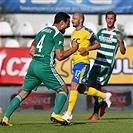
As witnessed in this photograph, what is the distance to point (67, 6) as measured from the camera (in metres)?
24.7

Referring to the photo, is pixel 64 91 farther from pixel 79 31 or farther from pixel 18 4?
pixel 18 4

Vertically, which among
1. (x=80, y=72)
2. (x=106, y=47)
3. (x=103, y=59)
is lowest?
(x=80, y=72)

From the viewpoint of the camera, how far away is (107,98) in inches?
480

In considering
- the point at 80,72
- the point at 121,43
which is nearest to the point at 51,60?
the point at 80,72

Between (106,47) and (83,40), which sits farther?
(106,47)

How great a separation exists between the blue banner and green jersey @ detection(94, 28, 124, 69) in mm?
11715

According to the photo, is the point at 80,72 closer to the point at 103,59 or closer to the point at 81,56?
the point at 81,56

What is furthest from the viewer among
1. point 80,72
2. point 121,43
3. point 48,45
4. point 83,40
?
point 121,43

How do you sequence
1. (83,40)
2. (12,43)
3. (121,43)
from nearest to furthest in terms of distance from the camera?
(83,40)
(121,43)
(12,43)

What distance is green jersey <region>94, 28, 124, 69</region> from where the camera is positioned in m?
13.0

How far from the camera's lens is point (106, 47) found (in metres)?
13.1

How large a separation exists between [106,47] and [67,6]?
1178 cm

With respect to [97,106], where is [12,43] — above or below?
above

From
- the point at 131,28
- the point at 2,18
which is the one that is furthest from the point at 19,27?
the point at 131,28
